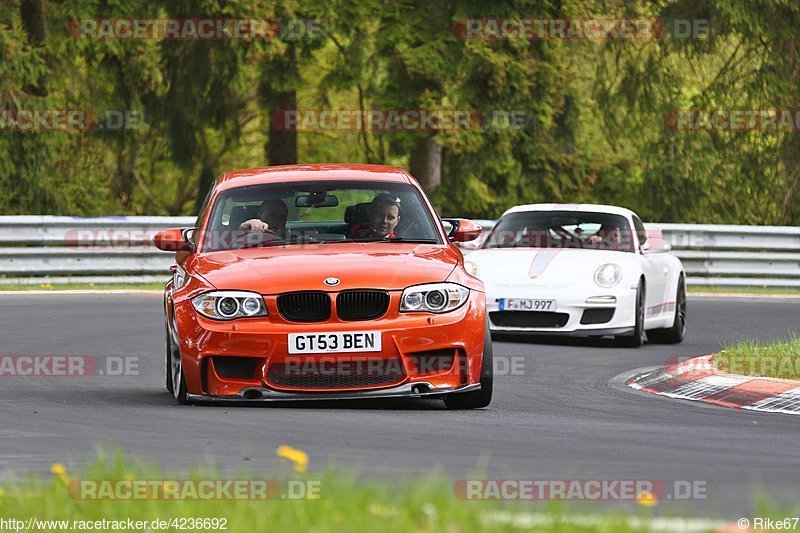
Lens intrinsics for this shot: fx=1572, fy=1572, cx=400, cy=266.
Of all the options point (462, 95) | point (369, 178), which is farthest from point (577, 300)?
point (462, 95)

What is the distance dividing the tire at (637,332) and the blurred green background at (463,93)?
1428 centimetres

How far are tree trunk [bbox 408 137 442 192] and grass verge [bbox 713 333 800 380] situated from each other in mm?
18593

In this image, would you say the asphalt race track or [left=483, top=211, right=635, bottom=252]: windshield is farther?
[left=483, top=211, right=635, bottom=252]: windshield

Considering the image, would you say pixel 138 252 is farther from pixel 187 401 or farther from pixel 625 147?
pixel 625 147

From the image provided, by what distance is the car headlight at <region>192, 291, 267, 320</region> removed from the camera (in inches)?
350

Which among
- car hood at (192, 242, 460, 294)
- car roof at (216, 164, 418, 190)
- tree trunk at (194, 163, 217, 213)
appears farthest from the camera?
tree trunk at (194, 163, 217, 213)

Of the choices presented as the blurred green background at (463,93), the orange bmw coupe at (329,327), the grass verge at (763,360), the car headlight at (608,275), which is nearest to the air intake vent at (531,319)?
the car headlight at (608,275)

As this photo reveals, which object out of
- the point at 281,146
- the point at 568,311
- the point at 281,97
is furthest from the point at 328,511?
the point at 281,146

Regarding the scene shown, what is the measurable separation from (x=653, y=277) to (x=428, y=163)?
16.1 m

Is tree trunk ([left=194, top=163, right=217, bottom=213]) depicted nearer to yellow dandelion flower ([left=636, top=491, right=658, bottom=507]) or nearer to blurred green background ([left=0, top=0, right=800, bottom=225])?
blurred green background ([left=0, top=0, right=800, bottom=225])

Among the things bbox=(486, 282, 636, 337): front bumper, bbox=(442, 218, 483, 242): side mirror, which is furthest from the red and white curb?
bbox=(486, 282, 636, 337): front bumper

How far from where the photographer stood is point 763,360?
11859mm

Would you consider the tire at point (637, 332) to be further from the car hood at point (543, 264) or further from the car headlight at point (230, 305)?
the car headlight at point (230, 305)

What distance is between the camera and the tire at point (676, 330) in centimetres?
1605
